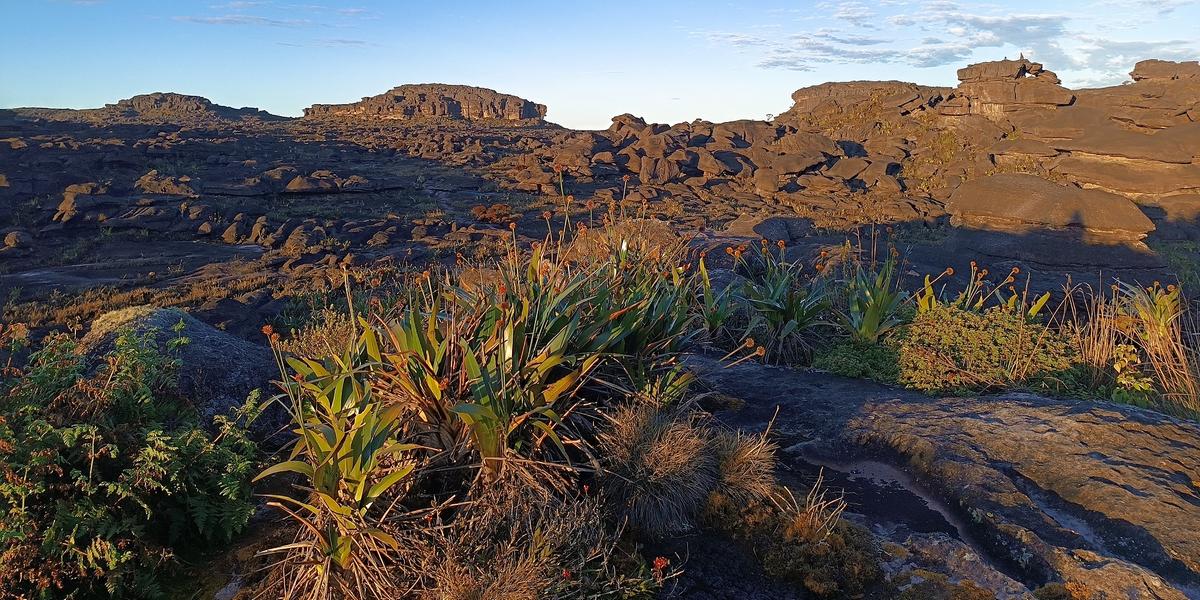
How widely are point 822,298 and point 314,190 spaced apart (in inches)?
1102

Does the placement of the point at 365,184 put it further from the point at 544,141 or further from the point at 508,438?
the point at 508,438

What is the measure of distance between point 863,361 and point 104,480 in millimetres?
5232

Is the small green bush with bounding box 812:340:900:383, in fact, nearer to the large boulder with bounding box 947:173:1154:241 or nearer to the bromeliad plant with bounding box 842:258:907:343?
the bromeliad plant with bounding box 842:258:907:343

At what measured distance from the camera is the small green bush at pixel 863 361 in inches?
232

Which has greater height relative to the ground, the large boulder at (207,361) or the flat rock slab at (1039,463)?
the large boulder at (207,361)

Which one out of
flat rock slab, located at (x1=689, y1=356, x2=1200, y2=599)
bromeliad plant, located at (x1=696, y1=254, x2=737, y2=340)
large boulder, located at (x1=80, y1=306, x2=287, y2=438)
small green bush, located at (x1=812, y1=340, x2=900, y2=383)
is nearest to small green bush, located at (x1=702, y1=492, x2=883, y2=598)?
flat rock slab, located at (x1=689, y1=356, x2=1200, y2=599)

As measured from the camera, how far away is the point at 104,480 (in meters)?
2.78

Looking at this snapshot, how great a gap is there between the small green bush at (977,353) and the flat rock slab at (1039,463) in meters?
0.32

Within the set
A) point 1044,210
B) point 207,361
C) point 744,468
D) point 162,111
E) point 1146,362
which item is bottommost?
point 1146,362

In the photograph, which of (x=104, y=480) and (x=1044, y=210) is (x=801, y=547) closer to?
(x=104, y=480)

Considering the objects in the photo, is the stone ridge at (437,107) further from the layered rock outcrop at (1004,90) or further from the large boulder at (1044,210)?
the large boulder at (1044,210)

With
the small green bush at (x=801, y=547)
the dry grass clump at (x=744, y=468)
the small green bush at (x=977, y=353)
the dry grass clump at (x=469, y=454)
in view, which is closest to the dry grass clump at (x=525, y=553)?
the dry grass clump at (x=469, y=454)

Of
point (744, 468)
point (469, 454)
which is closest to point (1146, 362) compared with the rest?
point (744, 468)

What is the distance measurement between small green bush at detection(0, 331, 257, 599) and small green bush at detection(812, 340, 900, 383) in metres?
4.46
